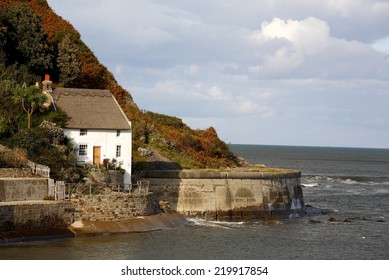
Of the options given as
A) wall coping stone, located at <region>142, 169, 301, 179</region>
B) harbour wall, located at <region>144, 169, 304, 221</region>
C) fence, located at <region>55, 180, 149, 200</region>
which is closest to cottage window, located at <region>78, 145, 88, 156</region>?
fence, located at <region>55, 180, 149, 200</region>

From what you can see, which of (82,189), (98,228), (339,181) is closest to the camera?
(98,228)

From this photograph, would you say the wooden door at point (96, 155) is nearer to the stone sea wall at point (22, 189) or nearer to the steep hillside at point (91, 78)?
the steep hillside at point (91, 78)

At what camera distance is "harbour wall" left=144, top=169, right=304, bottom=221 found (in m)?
50.0

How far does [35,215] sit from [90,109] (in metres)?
13.5

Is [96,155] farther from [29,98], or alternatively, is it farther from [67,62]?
[67,62]

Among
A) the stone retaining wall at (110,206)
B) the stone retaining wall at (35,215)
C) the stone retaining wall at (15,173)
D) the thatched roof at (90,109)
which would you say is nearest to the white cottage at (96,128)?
the thatched roof at (90,109)

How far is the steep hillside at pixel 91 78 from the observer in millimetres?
61031

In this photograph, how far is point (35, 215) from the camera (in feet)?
121

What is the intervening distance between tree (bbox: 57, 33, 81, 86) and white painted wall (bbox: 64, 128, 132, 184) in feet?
65.0

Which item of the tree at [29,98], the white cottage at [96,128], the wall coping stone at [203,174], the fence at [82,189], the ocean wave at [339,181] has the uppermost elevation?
the tree at [29,98]

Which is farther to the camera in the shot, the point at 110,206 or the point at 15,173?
the point at 15,173

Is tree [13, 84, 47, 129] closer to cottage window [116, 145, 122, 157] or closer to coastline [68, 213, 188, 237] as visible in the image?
cottage window [116, 145, 122, 157]

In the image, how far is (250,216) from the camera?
165 ft

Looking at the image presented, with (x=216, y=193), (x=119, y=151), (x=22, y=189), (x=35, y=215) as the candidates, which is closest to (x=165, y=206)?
(x=216, y=193)
